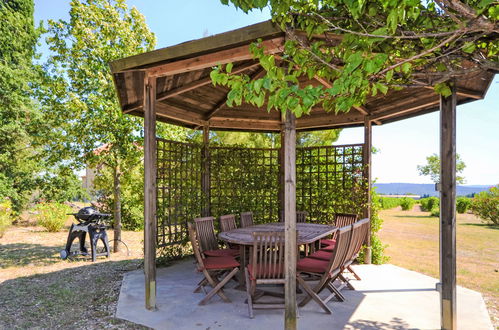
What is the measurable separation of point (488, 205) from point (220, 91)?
1436 cm

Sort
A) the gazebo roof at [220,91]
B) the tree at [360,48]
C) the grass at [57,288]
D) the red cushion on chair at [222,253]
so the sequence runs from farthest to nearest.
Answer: the red cushion on chair at [222,253] → the grass at [57,288] → the gazebo roof at [220,91] → the tree at [360,48]

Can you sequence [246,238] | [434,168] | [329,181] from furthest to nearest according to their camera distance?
[434,168], [329,181], [246,238]

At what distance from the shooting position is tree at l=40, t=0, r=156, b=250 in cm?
691

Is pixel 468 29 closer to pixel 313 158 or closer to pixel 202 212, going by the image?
pixel 313 158

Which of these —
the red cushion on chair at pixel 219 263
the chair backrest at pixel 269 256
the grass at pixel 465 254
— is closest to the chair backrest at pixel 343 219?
the grass at pixel 465 254

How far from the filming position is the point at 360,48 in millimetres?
2361

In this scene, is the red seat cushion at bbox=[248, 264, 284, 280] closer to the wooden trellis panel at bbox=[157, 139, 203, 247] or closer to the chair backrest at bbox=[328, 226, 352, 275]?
the chair backrest at bbox=[328, 226, 352, 275]

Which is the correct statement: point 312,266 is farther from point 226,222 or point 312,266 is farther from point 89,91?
point 89,91

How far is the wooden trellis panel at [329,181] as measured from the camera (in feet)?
21.0

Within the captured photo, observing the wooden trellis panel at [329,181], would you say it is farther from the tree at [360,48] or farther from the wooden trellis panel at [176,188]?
the tree at [360,48]

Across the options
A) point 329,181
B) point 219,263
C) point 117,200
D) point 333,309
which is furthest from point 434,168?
point 219,263

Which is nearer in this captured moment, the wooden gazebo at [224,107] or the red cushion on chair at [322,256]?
the wooden gazebo at [224,107]

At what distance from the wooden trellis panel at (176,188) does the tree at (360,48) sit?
3.85 metres

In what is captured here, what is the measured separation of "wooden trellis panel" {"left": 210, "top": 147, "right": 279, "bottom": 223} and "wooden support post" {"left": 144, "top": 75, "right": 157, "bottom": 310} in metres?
3.02
